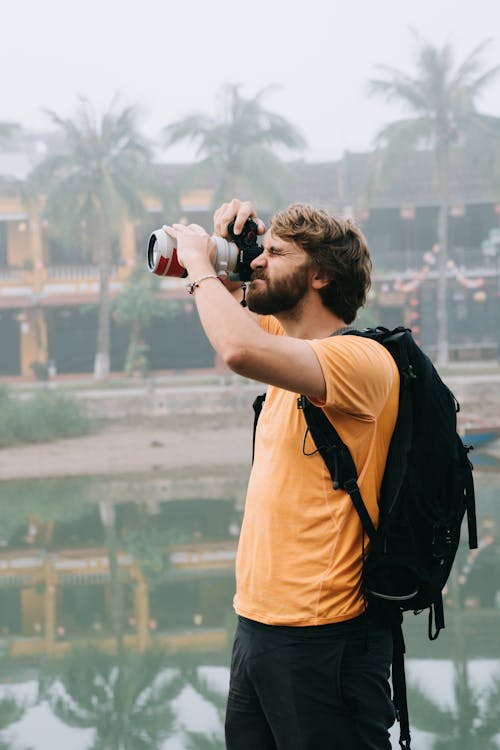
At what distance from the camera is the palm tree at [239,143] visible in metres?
21.4

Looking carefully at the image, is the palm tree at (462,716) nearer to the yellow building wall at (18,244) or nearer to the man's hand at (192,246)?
the man's hand at (192,246)

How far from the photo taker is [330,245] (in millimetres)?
1615

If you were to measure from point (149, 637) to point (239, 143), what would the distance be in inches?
722

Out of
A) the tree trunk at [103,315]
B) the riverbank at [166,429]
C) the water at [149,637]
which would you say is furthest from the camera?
the tree trunk at [103,315]

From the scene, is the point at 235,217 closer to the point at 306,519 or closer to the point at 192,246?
the point at 192,246

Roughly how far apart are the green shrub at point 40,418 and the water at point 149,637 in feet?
20.7

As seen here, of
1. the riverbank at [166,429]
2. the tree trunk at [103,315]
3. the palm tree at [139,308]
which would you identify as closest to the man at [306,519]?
the riverbank at [166,429]

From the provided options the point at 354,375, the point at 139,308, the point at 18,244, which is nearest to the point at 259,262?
the point at 354,375

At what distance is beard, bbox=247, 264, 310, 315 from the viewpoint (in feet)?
5.30

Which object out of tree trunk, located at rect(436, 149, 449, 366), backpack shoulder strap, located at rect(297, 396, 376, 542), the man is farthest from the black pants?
tree trunk, located at rect(436, 149, 449, 366)

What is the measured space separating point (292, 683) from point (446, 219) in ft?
67.5

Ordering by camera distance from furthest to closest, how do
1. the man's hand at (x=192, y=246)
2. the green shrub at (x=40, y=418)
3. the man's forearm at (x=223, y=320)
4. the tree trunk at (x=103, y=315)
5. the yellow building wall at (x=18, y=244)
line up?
the yellow building wall at (x=18, y=244) → the tree trunk at (x=103, y=315) → the green shrub at (x=40, y=418) → the man's hand at (x=192, y=246) → the man's forearm at (x=223, y=320)

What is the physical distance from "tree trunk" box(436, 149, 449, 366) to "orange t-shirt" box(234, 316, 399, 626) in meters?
19.5

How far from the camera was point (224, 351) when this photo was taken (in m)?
1.46
